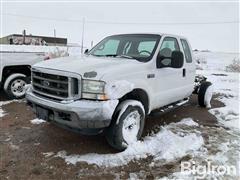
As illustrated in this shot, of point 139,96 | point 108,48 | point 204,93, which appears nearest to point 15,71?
point 108,48

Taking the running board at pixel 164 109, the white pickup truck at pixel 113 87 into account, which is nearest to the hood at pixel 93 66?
the white pickup truck at pixel 113 87

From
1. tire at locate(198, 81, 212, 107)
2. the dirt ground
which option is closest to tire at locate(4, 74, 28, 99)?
the dirt ground

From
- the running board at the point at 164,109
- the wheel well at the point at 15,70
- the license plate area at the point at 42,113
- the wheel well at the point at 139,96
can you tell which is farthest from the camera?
the wheel well at the point at 15,70

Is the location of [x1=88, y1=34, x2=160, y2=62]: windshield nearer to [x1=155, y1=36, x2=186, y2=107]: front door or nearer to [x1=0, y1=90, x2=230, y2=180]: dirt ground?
[x1=155, y1=36, x2=186, y2=107]: front door

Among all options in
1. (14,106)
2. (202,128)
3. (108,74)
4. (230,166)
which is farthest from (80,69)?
(14,106)

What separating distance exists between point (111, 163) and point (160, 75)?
1872 mm

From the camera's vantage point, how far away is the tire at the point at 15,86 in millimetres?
7246

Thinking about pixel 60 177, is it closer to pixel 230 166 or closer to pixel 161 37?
pixel 230 166

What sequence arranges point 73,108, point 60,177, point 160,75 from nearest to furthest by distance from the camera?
point 60,177, point 73,108, point 160,75

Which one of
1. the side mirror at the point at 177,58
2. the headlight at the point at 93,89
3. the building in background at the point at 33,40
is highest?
the building in background at the point at 33,40

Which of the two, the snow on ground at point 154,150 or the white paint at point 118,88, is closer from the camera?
the white paint at point 118,88

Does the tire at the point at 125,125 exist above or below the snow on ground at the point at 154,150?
above

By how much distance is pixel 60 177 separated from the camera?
350cm

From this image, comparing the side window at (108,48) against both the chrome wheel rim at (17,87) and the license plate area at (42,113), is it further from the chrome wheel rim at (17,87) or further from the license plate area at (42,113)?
the chrome wheel rim at (17,87)
